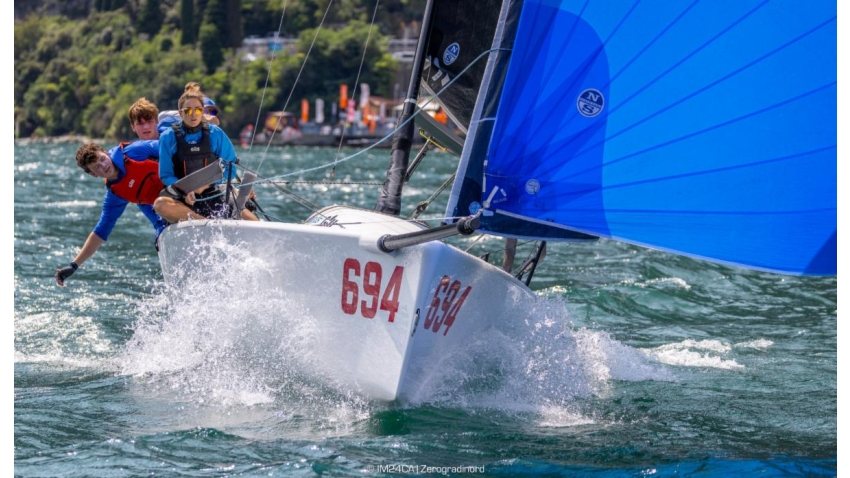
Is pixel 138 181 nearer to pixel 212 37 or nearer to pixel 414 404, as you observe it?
pixel 414 404

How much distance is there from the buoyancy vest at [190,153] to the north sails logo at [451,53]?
1.40m

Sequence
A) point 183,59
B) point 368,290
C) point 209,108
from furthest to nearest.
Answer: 1. point 183,59
2. point 209,108
3. point 368,290

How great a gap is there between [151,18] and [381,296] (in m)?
79.2

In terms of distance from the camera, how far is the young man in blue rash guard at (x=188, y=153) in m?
5.94

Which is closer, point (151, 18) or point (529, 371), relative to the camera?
point (529, 371)

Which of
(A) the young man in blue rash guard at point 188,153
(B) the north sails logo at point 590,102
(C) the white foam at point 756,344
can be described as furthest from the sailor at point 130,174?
(C) the white foam at point 756,344

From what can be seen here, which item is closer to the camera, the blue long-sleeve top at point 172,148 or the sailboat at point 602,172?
the sailboat at point 602,172

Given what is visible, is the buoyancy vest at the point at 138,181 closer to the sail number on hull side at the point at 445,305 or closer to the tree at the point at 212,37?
the sail number on hull side at the point at 445,305

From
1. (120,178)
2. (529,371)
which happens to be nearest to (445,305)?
(529,371)

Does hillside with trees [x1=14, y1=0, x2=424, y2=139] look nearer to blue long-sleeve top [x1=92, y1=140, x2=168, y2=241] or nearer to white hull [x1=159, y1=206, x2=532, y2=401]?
blue long-sleeve top [x1=92, y1=140, x2=168, y2=241]

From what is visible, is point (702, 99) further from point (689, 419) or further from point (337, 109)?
point (337, 109)

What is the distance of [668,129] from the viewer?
4562 millimetres

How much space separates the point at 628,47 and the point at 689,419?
1.78 m

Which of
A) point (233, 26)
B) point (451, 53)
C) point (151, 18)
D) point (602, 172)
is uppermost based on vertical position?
point (233, 26)
